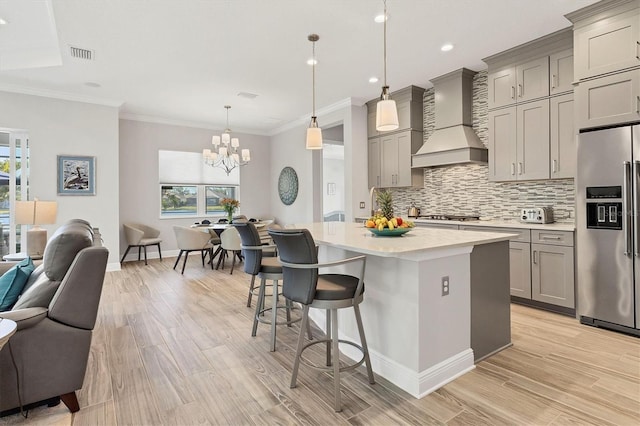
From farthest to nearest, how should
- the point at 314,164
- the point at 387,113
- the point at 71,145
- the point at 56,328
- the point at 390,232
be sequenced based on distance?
the point at 314,164 → the point at 71,145 → the point at 387,113 → the point at 390,232 → the point at 56,328

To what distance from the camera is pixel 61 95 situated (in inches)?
215

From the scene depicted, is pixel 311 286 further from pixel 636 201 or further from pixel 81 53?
pixel 81 53

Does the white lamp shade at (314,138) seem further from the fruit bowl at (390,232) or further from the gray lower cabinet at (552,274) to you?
the gray lower cabinet at (552,274)

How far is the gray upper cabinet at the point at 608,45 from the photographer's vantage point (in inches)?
118

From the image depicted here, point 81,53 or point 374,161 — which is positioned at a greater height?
point 81,53

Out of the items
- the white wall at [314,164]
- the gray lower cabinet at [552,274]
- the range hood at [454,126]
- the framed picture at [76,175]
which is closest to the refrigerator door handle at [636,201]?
the gray lower cabinet at [552,274]

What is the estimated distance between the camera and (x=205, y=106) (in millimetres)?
6363

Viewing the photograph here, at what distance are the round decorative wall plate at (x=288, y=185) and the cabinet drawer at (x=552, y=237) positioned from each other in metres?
4.95

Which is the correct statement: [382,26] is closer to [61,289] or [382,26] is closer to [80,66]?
[61,289]

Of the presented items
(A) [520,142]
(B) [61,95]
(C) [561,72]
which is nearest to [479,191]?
(A) [520,142]

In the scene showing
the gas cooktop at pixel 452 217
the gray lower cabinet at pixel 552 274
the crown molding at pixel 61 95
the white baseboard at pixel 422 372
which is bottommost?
the white baseboard at pixel 422 372

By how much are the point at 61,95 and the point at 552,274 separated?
7.24 metres

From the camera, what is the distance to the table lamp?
371 cm

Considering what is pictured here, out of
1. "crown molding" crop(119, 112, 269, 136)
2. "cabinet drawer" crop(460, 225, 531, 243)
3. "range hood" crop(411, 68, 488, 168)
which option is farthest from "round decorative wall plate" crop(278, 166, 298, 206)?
"cabinet drawer" crop(460, 225, 531, 243)
